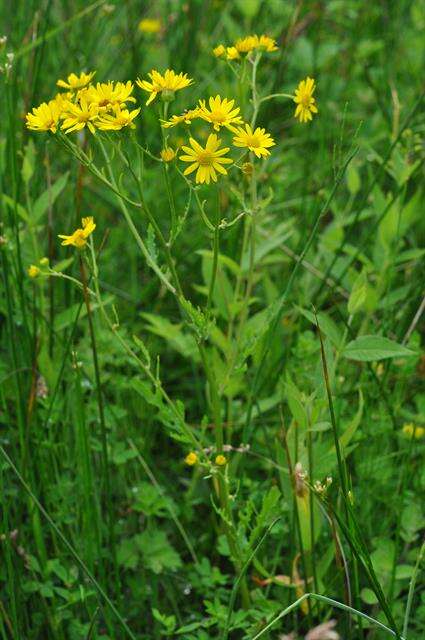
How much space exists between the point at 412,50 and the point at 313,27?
0.40 metres

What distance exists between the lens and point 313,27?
317cm

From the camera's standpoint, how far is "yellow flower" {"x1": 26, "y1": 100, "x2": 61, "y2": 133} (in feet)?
4.09

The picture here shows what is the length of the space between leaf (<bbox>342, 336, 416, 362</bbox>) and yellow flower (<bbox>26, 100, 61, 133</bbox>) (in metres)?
0.66

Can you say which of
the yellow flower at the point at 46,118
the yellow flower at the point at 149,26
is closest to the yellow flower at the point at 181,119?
the yellow flower at the point at 46,118

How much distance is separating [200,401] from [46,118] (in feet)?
2.77

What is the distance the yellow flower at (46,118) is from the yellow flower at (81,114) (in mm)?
15

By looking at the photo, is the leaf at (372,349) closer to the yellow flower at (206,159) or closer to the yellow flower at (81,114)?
the yellow flower at (206,159)

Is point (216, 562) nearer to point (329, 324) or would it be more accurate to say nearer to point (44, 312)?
point (329, 324)

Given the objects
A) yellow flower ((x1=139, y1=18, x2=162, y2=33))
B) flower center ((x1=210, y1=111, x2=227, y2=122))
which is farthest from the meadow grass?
yellow flower ((x1=139, y1=18, x2=162, y2=33))

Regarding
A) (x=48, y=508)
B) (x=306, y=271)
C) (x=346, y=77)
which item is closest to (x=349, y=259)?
(x=306, y=271)

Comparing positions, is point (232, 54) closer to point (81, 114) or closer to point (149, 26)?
point (81, 114)

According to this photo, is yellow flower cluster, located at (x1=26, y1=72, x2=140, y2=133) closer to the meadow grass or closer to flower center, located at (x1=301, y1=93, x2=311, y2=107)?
the meadow grass

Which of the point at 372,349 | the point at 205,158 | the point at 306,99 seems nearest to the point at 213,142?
the point at 205,158

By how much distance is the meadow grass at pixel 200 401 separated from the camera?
1330mm
